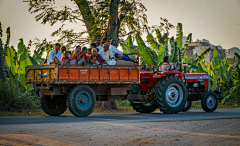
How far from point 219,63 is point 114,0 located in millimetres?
8993

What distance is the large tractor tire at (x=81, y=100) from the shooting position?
11.3m

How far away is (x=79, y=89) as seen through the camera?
37.7ft

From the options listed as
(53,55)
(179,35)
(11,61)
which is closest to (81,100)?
(53,55)

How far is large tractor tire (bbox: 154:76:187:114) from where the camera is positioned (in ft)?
42.8

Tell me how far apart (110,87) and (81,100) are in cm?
132

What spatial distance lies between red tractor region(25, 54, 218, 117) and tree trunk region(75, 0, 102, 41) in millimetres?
3977

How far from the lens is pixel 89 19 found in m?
16.8

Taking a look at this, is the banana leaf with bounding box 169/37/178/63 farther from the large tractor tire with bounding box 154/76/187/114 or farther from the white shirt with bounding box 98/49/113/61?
the white shirt with bounding box 98/49/113/61

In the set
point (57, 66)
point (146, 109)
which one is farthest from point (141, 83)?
point (57, 66)

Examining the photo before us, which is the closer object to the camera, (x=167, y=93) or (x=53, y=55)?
(x=53, y=55)

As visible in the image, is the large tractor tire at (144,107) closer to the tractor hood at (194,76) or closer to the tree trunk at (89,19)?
the tractor hood at (194,76)

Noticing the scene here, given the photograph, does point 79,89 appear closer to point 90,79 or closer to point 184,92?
point 90,79

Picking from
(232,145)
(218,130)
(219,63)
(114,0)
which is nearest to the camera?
(232,145)

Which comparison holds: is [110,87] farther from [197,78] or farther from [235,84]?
[235,84]
